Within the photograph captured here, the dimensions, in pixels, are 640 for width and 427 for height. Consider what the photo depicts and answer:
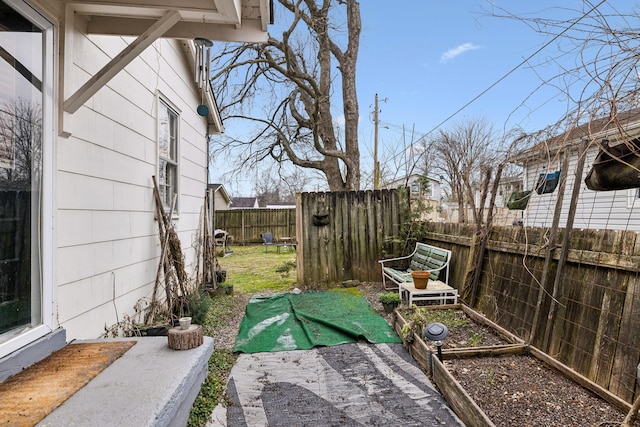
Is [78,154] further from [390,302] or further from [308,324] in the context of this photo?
[390,302]

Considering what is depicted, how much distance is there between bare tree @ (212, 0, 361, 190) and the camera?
944 centimetres

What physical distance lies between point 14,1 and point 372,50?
10.1 m

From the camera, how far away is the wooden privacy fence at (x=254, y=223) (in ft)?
50.4

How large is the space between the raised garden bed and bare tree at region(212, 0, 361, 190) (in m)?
6.60

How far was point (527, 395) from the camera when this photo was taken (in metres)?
2.50

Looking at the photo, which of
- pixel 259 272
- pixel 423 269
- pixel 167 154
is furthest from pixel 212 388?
pixel 259 272

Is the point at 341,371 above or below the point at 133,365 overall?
below

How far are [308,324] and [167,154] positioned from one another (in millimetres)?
2958

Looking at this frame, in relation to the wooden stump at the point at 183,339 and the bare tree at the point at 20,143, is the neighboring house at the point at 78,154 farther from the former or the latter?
the wooden stump at the point at 183,339

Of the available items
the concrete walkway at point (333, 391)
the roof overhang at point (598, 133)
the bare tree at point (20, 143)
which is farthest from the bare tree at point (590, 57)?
the bare tree at point (20, 143)

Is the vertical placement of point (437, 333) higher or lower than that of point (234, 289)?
higher

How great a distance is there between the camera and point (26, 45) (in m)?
1.95

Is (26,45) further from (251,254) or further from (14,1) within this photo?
(251,254)

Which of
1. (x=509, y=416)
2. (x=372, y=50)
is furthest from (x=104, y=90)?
(x=372, y=50)
